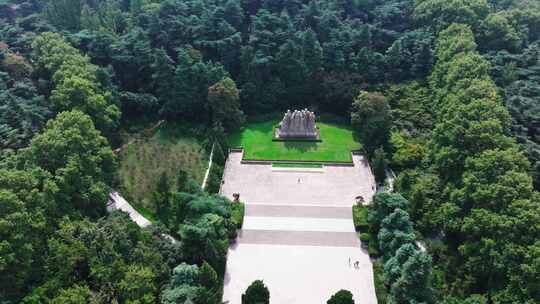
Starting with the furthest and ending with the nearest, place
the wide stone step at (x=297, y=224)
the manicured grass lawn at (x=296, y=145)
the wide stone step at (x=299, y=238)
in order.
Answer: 1. the manicured grass lawn at (x=296, y=145)
2. the wide stone step at (x=297, y=224)
3. the wide stone step at (x=299, y=238)

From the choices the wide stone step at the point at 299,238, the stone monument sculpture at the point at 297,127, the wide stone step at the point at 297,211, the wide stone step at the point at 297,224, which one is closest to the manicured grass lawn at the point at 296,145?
the stone monument sculpture at the point at 297,127

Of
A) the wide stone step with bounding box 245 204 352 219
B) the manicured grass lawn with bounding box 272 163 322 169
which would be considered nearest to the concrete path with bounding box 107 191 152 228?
the wide stone step with bounding box 245 204 352 219

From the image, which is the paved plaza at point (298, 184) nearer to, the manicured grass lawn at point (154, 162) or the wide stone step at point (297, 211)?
the wide stone step at point (297, 211)

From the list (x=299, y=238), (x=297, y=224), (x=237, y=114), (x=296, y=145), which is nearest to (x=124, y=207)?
(x=297, y=224)

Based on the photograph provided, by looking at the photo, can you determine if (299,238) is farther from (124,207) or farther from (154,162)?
(154,162)

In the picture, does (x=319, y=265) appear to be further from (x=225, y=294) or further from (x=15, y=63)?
(x=15, y=63)

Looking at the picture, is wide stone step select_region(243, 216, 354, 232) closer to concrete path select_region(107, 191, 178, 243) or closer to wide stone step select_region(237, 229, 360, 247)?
wide stone step select_region(237, 229, 360, 247)
